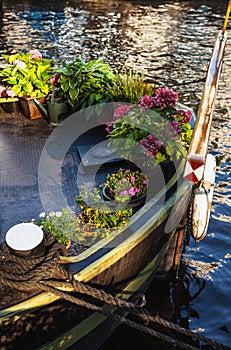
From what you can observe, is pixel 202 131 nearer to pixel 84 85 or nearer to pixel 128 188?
pixel 128 188

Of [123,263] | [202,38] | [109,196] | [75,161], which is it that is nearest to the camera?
[123,263]

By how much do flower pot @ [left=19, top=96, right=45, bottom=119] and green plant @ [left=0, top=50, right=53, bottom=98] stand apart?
112 millimetres

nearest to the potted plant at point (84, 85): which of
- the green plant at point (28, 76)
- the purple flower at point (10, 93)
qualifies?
the green plant at point (28, 76)

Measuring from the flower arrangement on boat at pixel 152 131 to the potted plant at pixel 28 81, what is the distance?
2.10 m

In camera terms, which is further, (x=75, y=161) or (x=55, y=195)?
A: (x=75, y=161)

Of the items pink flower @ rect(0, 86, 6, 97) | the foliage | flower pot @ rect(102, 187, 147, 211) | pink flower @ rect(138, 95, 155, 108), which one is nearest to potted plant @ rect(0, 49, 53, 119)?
pink flower @ rect(0, 86, 6, 97)

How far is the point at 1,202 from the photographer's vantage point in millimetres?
5363

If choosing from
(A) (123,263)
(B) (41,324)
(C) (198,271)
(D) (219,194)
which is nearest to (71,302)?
(B) (41,324)

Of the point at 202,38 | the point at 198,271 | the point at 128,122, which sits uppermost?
the point at 128,122

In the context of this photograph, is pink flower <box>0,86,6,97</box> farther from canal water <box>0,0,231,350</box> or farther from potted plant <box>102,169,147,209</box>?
potted plant <box>102,169,147,209</box>

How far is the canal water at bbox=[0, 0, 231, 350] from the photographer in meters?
6.62

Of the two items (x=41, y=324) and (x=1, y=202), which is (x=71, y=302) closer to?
(x=41, y=324)

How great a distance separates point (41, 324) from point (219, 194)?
20.9ft

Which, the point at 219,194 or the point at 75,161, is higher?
the point at 75,161
